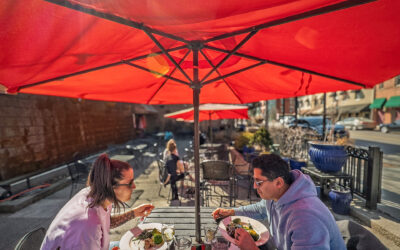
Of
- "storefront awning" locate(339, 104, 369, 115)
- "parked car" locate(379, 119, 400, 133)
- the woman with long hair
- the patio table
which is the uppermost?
"storefront awning" locate(339, 104, 369, 115)

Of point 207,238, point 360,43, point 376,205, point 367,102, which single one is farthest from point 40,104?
point 367,102

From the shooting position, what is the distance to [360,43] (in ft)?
5.16

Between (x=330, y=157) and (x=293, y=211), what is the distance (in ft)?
10.7

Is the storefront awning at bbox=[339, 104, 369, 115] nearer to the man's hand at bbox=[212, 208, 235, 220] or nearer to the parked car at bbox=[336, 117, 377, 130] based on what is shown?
the parked car at bbox=[336, 117, 377, 130]

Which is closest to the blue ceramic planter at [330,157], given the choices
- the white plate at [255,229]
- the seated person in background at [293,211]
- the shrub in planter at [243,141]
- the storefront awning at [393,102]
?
the seated person in background at [293,211]

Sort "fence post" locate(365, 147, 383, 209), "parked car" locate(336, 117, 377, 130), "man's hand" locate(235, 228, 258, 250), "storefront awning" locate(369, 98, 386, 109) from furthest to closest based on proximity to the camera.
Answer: "storefront awning" locate(369, 98, 386, 109)
"parked car" locate(336, 117, 377, 130)
"fence post" locate(365, 147, 383, 209)
"man's hand" locate(235, 228, 258, 250)

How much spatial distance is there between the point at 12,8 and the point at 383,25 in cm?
257

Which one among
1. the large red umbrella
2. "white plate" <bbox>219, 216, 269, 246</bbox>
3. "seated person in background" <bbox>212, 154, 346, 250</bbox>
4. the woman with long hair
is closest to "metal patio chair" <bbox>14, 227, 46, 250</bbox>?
the woman with long hair

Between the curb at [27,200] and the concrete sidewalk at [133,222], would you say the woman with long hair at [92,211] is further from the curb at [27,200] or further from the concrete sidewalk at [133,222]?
the curb at [27,200]

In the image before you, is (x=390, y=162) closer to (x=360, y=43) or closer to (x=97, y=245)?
(x=360, y=43)

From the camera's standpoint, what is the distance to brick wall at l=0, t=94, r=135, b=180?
5.77 m

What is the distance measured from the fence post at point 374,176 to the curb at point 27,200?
834 cm

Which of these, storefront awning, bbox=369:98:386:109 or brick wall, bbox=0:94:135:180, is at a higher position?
storefront awning, bbox=369:98:386:109

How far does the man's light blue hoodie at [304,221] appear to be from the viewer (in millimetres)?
1331
